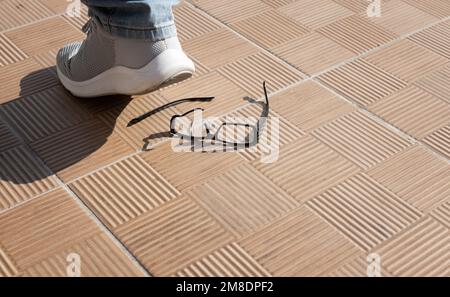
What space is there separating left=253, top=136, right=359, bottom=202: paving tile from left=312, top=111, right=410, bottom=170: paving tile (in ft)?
0.12

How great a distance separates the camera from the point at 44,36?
8.41 feet

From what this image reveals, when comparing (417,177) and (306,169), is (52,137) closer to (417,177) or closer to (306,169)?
(306,169)

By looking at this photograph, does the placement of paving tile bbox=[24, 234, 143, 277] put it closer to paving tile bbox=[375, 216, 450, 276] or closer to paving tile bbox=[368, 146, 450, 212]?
paving tile bbox=[375, 216, 450, 276]

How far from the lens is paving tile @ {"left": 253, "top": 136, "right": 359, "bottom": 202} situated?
1874 mm

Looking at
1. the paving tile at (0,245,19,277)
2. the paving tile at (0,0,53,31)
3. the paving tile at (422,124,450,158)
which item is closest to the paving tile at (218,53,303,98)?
the paving tile at (422,124,450,158)

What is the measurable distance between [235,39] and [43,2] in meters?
0.90

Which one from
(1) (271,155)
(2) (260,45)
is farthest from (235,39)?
(1) (271,155)

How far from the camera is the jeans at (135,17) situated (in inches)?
71.6

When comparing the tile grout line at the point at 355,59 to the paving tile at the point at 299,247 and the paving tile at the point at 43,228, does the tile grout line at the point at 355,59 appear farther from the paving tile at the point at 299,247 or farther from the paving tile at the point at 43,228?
the paving tile at the point at 43,228

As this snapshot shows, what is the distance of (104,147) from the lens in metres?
2.01

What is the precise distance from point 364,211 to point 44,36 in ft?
4.97

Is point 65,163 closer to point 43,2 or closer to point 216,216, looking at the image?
point 216,216
